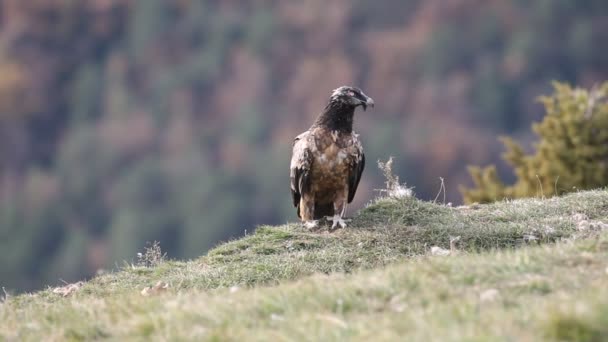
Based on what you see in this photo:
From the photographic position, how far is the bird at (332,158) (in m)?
10.0

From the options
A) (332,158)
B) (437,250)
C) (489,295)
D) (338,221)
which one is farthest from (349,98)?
(489,295)

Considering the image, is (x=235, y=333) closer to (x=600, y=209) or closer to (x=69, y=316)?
(x=69, y=316)

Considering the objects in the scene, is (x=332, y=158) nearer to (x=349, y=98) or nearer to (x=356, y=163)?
(x=356, y=163)

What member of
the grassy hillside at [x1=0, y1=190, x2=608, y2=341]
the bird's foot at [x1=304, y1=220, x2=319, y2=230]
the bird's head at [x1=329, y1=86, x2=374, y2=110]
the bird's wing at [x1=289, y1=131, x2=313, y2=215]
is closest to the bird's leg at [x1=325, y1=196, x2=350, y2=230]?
the bird's foot at [x1=304, y1=220, x2=319, y2=230]

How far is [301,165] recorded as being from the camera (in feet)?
33.0

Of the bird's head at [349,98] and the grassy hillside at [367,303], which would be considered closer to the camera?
the grassy hillside at [367,303]

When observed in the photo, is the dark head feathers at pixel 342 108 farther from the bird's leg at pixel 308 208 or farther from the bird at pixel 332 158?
the bird's leg at pixel 308 208

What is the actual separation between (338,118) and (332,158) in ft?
1.60

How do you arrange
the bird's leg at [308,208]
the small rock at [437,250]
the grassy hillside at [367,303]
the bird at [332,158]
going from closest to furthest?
the grassy hillside at [367,303] → the small rock at [437,250] → the bird at [332,158] → the bird's leg at [308,208]

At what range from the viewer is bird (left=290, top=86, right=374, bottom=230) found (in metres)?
10.0

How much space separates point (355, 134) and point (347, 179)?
0.55 meters

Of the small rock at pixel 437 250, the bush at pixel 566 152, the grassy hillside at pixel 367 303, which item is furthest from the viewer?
the bush at pixel 566 152

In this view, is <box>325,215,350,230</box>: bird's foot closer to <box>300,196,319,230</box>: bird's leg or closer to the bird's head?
<box>300,196,319,230</box>: bird's leg

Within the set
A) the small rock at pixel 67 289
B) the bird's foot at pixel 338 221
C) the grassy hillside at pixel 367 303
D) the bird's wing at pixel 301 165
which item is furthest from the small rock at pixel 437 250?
the small rock at pixel 67 289
